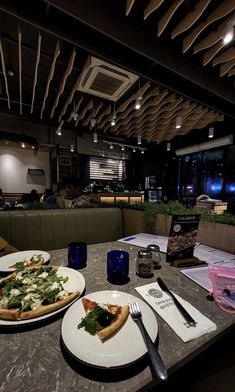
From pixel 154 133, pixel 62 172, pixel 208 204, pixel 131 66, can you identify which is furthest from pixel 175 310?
pixel 62 172

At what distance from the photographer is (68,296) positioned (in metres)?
0.71

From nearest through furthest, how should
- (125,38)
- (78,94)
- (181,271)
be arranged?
(181,271) → (125,38) → (78,94)

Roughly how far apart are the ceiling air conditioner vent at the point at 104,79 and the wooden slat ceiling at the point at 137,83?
24cm

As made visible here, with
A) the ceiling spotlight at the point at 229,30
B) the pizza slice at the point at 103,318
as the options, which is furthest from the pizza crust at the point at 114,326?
the ceiling spotlight at the point at 229,30

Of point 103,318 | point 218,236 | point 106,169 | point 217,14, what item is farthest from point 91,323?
point 106,169

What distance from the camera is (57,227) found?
2.21 meters

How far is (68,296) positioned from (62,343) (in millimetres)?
182

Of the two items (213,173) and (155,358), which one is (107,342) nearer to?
(155,358)

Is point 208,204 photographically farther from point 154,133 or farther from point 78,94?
point 78,94

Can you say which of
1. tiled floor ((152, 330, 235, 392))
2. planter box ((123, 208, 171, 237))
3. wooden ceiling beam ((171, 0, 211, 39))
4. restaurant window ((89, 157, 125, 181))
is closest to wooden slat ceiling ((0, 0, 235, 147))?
wooden ceiling beam ((171, 0, 211, 39))

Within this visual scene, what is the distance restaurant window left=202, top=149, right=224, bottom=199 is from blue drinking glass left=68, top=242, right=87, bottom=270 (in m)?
6.69

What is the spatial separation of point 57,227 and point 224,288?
183cm

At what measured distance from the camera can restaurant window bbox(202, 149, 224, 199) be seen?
658cm

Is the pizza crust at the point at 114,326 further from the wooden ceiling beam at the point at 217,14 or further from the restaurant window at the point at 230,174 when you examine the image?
the restaurant window at the point at 230,174
